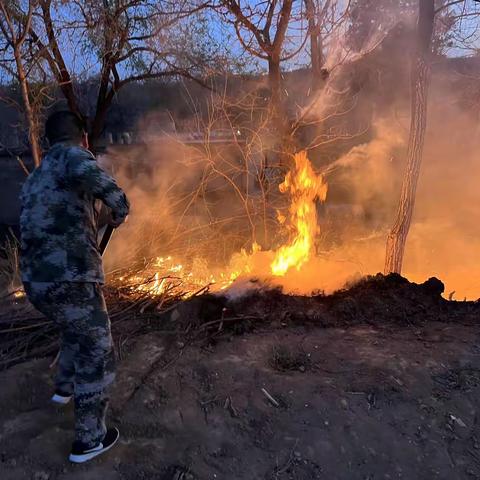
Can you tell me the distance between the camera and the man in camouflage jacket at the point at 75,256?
249cm

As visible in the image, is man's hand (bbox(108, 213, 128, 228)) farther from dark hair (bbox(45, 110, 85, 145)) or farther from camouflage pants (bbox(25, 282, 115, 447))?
dark hair (bbox(45, 110, 85, 145))

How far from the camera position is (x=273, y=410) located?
10.1ft

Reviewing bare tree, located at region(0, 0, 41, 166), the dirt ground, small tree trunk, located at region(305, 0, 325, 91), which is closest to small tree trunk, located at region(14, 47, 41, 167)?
bare tree, located at region(0, 0, 41, 166)

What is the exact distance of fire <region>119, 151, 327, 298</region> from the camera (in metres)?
6.23

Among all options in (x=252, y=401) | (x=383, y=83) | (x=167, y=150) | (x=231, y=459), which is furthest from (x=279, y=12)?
(x=231, y=459)

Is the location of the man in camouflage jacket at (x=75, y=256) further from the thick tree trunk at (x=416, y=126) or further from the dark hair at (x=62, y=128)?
the thick tree trunk at (x=416, y=126)

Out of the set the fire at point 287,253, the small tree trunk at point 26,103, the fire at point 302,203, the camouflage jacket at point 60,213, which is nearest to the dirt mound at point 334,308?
the fire at point 287,253

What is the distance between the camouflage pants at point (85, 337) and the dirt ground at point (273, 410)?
270mm

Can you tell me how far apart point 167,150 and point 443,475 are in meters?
8.94

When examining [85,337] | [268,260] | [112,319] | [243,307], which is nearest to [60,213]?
[85,337]

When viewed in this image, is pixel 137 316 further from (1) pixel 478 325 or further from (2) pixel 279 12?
(2) pixel 279 12

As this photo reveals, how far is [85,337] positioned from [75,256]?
500 millimetres

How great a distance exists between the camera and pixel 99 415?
2.62 metres

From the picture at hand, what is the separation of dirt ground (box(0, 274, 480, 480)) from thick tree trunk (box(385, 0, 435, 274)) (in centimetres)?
186
